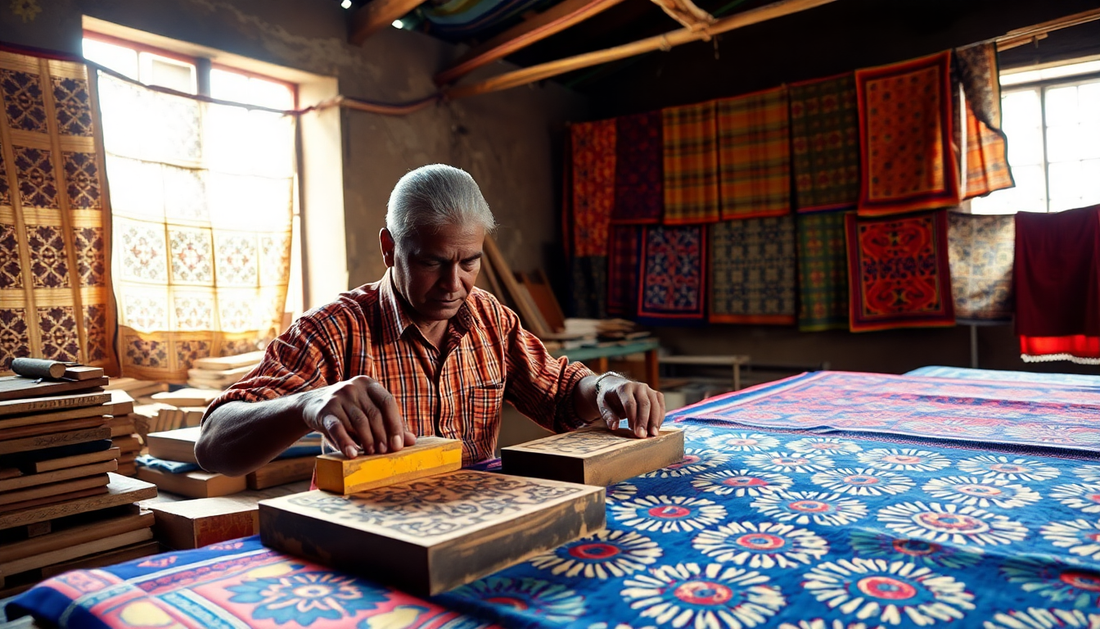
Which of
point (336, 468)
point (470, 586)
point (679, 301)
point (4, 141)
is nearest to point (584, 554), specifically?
point (470, 586)

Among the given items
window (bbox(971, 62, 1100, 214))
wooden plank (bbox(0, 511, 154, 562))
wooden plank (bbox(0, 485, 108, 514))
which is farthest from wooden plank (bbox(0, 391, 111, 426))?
window (bbox(971, 62, 1100, 214))

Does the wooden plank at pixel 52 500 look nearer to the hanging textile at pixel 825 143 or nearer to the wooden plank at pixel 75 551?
the wooden plank at pixel 75 551

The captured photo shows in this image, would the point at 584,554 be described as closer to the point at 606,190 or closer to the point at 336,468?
the point at 336,468

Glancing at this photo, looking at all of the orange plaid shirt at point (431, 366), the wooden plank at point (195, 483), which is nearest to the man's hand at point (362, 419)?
the orange plaid shirt at point (431, 366)

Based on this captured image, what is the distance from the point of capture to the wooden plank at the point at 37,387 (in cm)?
196

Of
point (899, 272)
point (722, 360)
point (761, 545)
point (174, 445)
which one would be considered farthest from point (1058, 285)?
point (174, 445)

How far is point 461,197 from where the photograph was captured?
163cm

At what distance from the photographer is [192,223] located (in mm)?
3900

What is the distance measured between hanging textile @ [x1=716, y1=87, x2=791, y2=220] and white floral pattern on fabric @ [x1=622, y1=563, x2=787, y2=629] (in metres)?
5.01

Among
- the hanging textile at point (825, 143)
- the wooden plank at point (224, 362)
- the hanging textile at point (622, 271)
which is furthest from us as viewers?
the hanging textile at point (622, 271)

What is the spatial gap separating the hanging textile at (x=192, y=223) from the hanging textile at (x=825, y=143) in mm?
3630

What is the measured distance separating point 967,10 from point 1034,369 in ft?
8.09

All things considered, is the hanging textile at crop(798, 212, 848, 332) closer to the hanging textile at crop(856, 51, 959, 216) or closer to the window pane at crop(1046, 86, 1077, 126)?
the hanging textile at crop(856, 51, 959, 216)

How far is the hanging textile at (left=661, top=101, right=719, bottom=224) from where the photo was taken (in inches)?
227
